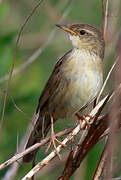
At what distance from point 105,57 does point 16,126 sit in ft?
3.28

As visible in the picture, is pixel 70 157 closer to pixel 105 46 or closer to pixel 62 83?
pixel 62 83

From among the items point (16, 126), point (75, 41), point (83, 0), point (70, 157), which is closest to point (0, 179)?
point (16, 126)

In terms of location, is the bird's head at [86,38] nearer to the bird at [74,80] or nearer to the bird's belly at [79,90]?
the bird at [74,80]

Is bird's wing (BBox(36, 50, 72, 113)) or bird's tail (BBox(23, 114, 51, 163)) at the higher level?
bird's wing (BBox(36, 50, 72, 113))

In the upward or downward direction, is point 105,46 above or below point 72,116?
above

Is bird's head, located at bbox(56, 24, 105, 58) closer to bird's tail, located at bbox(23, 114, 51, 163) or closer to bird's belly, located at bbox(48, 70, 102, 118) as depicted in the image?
bird's belly, located at bbox(48, 70, 102, 118)

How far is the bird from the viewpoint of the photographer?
11.6 ft

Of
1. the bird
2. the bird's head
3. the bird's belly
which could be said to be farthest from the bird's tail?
the bird's head

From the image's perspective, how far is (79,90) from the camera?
353cm

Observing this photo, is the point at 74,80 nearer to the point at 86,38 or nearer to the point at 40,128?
the point at 86,38

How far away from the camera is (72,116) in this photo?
396 centimetres

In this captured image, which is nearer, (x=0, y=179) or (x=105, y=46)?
(x=0, y=179)

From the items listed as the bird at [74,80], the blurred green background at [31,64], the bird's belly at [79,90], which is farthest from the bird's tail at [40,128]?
the bird's belly at [79,90]

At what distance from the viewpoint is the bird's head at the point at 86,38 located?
3.73 m
